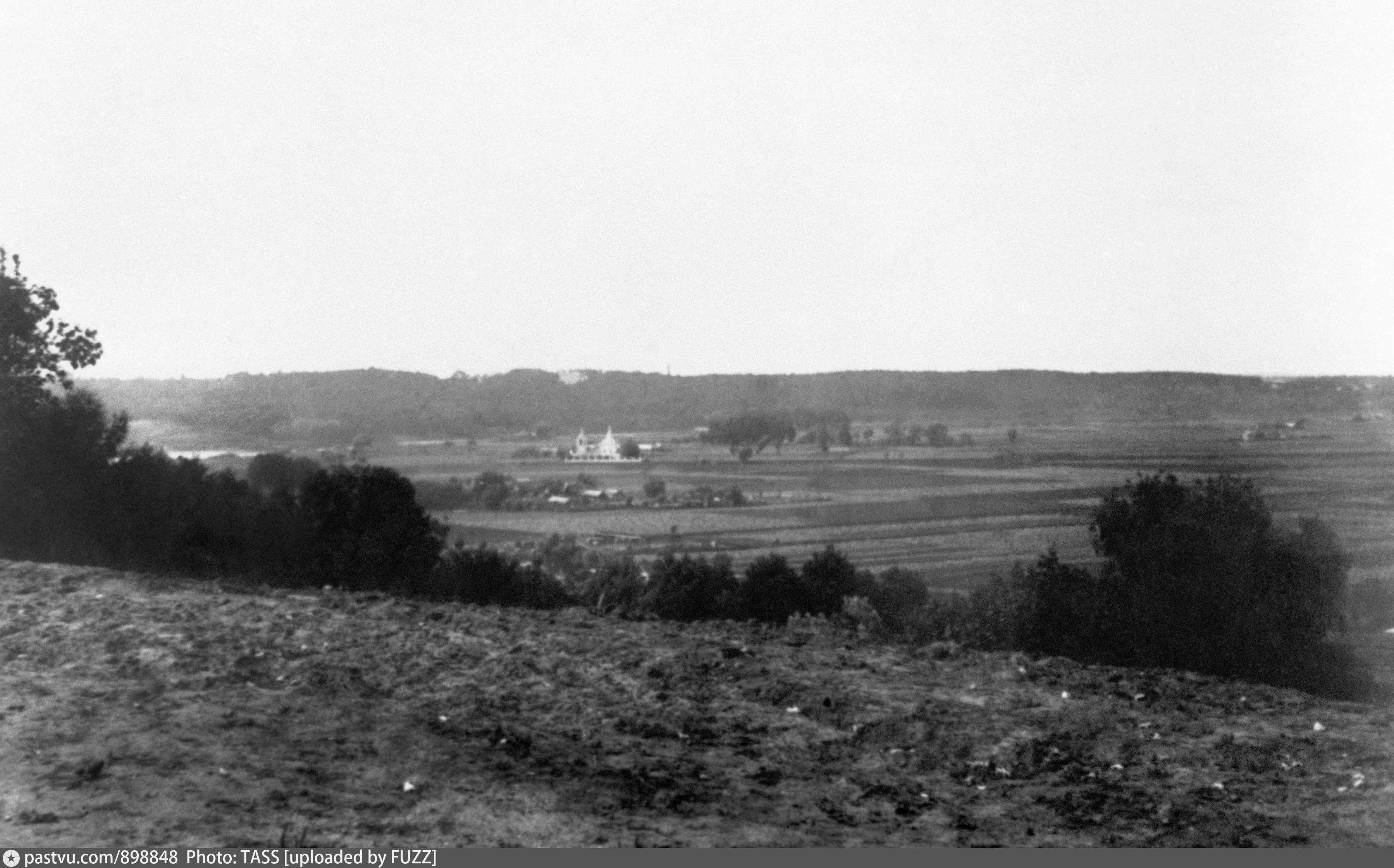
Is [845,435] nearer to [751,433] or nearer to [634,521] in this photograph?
[751,433]

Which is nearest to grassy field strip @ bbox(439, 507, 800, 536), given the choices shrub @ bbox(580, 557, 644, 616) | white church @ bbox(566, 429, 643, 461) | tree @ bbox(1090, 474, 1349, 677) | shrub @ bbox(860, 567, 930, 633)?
shrub @ bbox(580, 557, 644, 616)

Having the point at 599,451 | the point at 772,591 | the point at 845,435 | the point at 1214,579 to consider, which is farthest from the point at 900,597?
the point at 599,451

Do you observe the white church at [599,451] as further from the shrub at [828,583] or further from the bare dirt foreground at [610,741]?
the bare dirt foreground at [610,741]

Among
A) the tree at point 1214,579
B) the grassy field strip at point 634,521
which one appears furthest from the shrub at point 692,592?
the tree at point 1214,579

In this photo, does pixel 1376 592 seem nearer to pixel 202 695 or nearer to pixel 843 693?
pixel 843 693

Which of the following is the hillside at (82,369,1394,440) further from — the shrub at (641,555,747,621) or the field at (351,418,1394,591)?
the shrub at (641,555,747,621)
